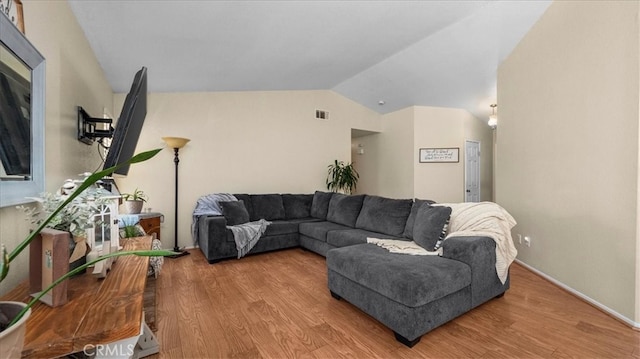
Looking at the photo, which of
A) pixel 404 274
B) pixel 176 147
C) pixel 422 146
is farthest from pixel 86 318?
pixel 422 146

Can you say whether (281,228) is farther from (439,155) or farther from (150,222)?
(439,155)

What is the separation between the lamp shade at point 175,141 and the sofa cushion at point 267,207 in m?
1.29

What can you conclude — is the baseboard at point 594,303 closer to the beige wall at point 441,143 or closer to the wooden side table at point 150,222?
the beige wall at point 441,143

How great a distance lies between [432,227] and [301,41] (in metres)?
2.45

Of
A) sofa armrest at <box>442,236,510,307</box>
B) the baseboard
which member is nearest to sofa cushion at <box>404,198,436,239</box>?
sofa armrest at <box>442,236,510,307</box>

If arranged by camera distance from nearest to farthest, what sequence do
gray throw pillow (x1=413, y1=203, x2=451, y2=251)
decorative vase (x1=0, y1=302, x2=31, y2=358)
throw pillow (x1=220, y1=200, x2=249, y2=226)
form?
decorative vase (x1=0, y1=302, x2=31, y2=358), gray throw pillow (x1=413, y1=203, x2=451, y2=251), throw pillow (x1=220, y1=200, x2=249, y2=226)

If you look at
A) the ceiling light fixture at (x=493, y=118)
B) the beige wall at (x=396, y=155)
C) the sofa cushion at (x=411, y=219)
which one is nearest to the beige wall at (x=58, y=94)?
the sofa cushion at (x=411, y=219)

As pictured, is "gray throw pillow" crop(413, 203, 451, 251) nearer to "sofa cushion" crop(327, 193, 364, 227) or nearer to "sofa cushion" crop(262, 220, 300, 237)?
"sofa cushion" crop(327, 193, 364, 227)

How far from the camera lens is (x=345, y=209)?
400cm

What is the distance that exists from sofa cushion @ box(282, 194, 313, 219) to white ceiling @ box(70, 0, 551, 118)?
6.37 ft

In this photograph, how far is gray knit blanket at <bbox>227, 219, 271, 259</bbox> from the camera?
3.60 metres

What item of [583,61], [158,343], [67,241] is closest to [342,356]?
[158,343]

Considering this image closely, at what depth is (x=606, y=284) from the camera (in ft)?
7.23

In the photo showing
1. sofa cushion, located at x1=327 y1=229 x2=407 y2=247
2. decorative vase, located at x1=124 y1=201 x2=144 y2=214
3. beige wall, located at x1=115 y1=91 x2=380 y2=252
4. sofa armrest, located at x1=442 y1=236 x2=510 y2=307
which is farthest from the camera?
beige wall, located at x1=115 y1=91 x2=380 y2=252
